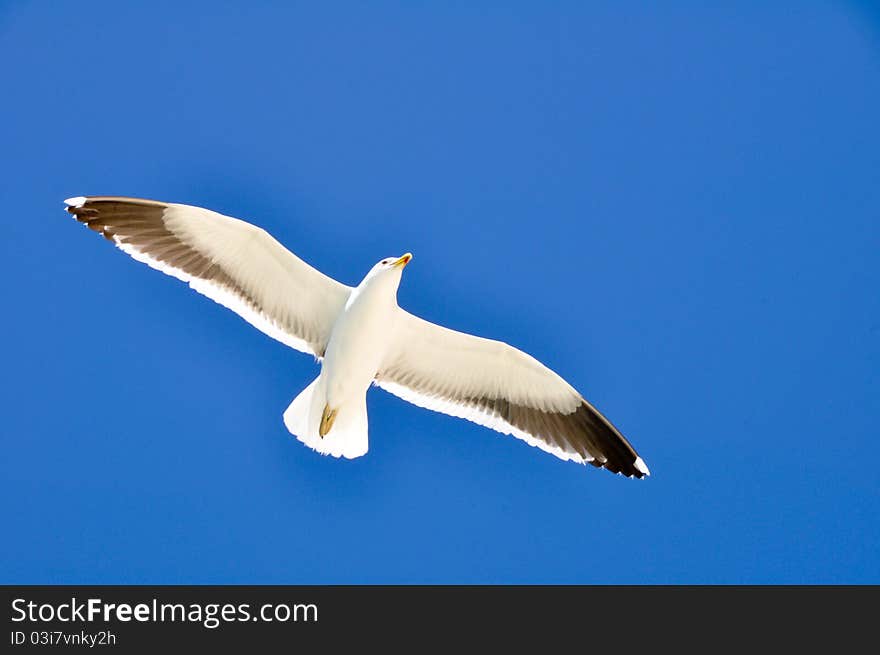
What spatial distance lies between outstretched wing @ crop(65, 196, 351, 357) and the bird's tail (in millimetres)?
388

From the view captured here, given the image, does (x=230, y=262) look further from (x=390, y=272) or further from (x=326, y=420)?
(x=326, y=420)

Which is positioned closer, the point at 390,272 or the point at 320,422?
the point at 390,272

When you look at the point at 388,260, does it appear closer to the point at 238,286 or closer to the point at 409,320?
the point at 409,320

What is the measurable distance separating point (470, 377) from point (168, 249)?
2287mm

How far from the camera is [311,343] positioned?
7547mm

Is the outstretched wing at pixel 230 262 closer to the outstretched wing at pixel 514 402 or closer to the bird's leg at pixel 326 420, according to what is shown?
the bird's leg at pixel 326 420

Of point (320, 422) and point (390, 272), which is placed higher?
point (390, 272)

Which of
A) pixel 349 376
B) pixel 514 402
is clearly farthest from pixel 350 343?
pixel 514 402

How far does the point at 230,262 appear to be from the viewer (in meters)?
7.27

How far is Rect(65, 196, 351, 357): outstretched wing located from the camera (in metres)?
7.03

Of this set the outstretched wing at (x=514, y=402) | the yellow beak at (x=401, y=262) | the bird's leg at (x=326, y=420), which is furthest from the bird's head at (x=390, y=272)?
the bird's leg at (x=326, y=420)

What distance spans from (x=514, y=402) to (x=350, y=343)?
4.50 feet

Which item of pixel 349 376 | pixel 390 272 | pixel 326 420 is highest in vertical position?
pixel 390 272
